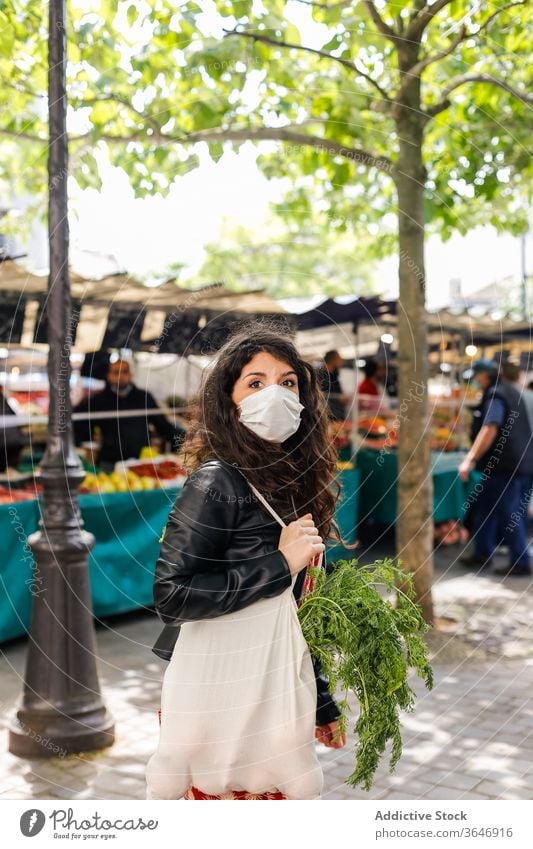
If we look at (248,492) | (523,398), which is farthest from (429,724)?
(523,398)

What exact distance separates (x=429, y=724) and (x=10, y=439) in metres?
5.08

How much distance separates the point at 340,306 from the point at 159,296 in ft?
5.31

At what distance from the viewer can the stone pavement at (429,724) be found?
407cm

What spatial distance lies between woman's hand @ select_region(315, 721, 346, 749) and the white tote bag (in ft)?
0.40

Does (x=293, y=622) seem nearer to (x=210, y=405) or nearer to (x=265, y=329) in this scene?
(x=210, y=405)

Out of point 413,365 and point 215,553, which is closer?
point 215,553

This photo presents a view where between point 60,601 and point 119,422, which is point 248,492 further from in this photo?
point 119,422

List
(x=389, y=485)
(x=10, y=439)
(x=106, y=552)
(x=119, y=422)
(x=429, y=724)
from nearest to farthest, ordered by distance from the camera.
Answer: (x=429, y=724), (x=106, y=552), (x=10, y=439), (x=119, y=422), (x=389, y=485)

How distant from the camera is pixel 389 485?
9.80 m

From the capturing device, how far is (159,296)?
25.7ft

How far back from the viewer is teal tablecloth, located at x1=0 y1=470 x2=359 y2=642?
242 inches

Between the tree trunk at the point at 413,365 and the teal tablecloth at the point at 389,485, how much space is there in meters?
3.32

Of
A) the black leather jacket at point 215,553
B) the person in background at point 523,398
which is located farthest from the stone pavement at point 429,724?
the person in background at point 523,398
